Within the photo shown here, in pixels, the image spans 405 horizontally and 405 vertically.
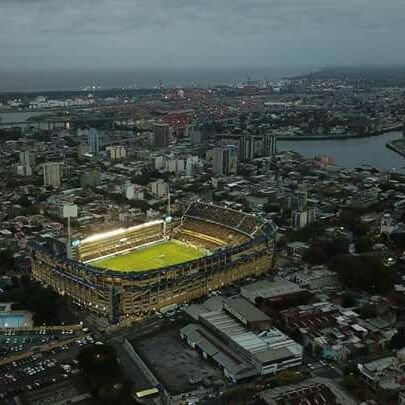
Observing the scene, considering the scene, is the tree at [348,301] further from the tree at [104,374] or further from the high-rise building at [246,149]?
the high-rise building at [246,149]

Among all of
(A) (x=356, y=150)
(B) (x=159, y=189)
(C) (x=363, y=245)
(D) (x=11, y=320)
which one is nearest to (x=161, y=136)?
(B) (x=159, y=189)

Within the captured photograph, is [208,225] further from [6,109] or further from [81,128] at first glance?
[6,109]

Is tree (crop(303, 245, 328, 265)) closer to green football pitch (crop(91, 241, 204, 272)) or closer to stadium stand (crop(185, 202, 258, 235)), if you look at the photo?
stadium stand (crop(185, 202, 258, 235))

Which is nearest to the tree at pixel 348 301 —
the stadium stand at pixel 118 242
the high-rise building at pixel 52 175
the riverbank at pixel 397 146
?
the stadium stand at pixel 118 242

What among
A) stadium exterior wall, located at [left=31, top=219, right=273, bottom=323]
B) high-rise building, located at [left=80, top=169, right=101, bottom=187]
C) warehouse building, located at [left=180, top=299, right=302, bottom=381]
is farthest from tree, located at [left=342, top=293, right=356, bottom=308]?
high-rise building, located at [left=80, top=169, right=101, bottom=187]

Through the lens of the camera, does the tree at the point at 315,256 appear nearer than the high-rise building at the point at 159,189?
Yes

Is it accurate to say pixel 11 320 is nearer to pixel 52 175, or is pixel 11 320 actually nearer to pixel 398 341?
pixel 398 341

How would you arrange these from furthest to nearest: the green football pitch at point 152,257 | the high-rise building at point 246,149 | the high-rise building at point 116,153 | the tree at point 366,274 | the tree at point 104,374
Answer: the high-rise building at point 116,153 < the high-rise building at point 246,149 < the green football pitch at point 152,257 < the tree at point 366,274 < the tree at point 104,374
